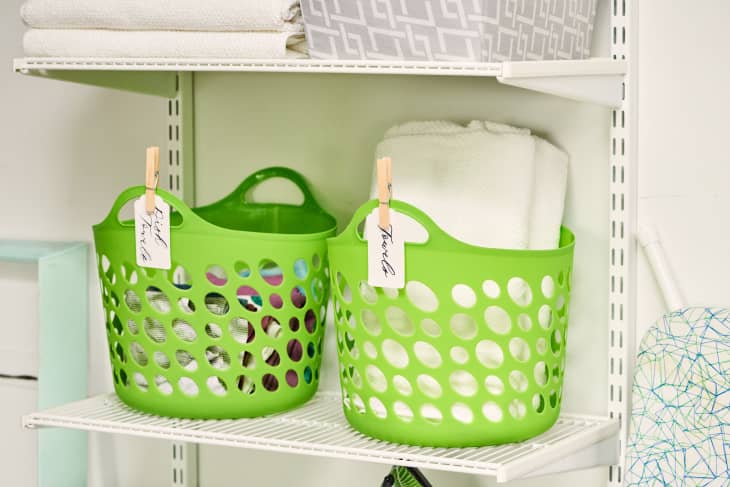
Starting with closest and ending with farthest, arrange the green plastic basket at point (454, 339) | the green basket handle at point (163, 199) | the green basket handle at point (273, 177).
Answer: the green plastic basket at point (454, 339) < the green basket handle at point (163, 199) < the green basket handle at point (273, 177)

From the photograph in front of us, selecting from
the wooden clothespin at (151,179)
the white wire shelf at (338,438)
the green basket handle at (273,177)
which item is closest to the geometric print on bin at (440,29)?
the wooden clothespin at (151,179)

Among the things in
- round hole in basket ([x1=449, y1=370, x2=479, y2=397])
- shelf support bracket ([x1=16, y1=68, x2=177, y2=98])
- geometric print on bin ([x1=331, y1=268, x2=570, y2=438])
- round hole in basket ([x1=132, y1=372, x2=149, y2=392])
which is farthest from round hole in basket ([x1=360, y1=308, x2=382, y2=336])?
shelf support bracket ([x1=16, y1=68, x2=177, y2=98])

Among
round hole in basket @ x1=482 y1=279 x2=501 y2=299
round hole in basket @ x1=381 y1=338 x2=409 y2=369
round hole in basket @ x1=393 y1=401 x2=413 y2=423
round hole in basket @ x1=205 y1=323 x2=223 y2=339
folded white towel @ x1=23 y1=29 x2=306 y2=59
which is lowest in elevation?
round hole in basket @ x1=393 y1=401 x2=413 y2=423

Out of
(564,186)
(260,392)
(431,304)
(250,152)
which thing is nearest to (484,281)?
(431,304)

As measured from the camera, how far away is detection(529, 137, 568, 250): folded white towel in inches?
56.6

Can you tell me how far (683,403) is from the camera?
1.38 metres

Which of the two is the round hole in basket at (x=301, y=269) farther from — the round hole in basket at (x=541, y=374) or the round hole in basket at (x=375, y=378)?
the round hole in basket at (x=541, y=374)

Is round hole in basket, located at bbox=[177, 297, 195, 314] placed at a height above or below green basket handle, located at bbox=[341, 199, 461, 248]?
below

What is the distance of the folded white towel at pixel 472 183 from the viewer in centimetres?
141

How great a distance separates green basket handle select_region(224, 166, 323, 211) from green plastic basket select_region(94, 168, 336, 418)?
0.14 meters

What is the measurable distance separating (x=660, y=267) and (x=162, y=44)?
69 centimetres

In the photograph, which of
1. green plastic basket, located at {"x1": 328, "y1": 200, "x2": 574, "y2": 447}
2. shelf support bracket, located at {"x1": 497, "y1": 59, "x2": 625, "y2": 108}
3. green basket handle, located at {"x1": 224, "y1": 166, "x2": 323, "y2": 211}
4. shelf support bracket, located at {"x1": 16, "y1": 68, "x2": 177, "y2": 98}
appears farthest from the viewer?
green basket handle, located at {"x1": 224, "y1": 166, "x2": 323, "y2": 211}

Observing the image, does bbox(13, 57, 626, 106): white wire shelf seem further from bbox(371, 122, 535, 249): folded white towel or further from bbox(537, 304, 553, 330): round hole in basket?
bbox(537, 304, 553, 330): round hole in basket

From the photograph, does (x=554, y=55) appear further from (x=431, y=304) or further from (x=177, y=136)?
(x=177, y=136)
